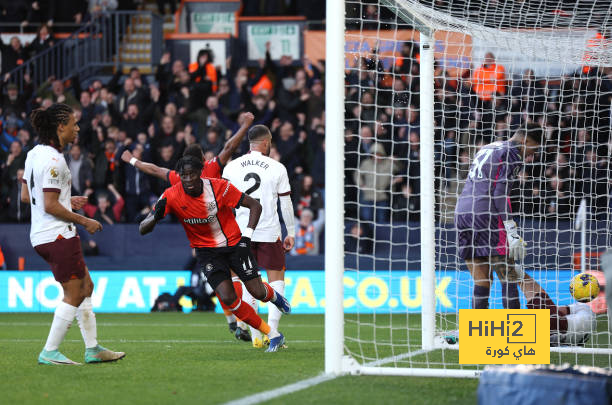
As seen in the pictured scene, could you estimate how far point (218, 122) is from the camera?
17234 mm

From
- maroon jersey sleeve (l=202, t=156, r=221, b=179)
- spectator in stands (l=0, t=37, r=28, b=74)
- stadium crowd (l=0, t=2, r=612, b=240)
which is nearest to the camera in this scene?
maroon jersey sleeve (l=202, t=156, r=221, b=179)

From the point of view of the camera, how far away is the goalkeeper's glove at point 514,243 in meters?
8.01

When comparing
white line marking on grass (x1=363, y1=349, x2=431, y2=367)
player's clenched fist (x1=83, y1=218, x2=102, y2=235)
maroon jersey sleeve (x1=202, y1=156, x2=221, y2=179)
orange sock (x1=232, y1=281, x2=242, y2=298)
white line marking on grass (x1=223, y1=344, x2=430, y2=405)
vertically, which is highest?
maroon jersey sleeve (x1=202, y1=156, x2=221, y2=179)

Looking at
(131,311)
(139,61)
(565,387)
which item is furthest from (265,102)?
(565,387)

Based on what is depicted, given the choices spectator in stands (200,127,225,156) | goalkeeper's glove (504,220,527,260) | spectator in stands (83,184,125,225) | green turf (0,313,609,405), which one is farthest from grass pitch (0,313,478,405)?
spectator in stands (200,127,225,156)

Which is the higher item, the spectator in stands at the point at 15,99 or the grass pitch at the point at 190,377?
the spectator in stands at the point at 15,99

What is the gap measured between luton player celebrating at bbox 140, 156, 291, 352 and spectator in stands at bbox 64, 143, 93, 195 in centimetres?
927

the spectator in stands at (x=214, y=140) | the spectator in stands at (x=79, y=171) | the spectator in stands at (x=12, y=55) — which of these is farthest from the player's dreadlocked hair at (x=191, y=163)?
the spectator in stands at (x=12, y=55)

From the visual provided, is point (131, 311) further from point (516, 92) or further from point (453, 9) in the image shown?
point (453, 9)

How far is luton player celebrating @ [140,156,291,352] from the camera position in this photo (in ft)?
24.8

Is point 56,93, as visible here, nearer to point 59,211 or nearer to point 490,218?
point 59,211

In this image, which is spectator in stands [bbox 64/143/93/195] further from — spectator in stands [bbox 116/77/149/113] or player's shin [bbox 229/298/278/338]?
player's shin [bbox 229/298/278/338]

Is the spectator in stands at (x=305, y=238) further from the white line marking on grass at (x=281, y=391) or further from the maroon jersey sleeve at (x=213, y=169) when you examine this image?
the white line marking on grass at (x=281, y=391)

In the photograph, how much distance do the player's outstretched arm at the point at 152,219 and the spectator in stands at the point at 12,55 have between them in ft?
50.6
